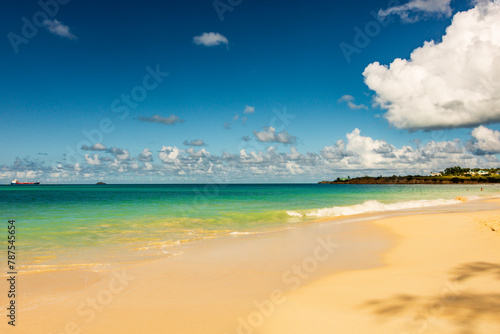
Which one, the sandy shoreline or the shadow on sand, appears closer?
the shadow on sand

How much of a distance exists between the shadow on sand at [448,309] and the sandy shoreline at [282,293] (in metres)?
0.02

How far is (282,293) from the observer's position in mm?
6680

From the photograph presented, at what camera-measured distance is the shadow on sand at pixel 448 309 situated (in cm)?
467

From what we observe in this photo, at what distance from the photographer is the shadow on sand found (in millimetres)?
4668

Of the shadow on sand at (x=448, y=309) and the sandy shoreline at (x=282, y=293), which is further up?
the shadow on sand at (x=448, y=309)

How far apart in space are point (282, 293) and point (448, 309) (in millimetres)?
3202

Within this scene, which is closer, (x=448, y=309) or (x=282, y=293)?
(x=448, y=309)

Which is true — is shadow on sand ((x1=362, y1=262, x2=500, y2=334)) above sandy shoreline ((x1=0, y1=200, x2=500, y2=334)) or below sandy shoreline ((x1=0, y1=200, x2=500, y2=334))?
above

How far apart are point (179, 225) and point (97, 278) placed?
466 inches

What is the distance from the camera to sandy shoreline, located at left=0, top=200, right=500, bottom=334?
16.6 ft

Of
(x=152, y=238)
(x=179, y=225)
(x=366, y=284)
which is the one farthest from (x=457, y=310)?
(x=179, y=225)

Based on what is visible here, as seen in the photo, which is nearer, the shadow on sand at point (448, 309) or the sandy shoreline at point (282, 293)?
the shadow on sand at point (448, 309)

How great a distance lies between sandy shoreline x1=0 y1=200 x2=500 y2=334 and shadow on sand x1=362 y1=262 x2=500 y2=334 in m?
0.02

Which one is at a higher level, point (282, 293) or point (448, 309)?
point (448, 309)
